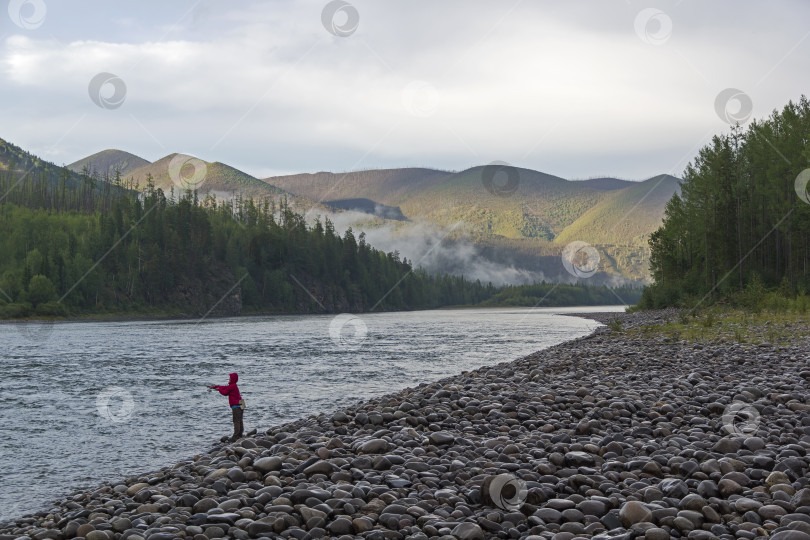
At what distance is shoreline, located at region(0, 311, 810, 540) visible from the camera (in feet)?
21.1

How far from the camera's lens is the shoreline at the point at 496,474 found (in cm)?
645

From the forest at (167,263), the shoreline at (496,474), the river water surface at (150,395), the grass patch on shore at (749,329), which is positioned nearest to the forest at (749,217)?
the grass patch on shore at (749,329)

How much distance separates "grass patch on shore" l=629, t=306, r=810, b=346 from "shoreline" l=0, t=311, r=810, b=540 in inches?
520

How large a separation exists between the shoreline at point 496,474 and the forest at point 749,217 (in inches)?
1510

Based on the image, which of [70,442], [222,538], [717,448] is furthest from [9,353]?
[717,448]

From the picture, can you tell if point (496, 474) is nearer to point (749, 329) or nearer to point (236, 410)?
point (236, 410)

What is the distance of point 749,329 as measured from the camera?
1219 inches

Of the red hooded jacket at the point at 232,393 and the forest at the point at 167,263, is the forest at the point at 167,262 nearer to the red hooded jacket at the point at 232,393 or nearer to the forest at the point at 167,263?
the forest at the point at 167,263

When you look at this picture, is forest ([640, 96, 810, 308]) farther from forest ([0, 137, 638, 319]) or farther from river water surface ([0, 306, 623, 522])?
forest ([0, 137, 638, 319])

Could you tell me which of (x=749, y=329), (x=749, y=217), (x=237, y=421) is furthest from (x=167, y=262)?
(x=237, y=421)

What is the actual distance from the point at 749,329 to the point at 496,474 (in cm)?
2813

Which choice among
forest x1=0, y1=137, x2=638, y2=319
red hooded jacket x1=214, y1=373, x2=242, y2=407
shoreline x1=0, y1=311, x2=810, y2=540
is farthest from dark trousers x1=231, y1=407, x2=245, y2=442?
forest x1=0, y1=137, x2=638, y2=319

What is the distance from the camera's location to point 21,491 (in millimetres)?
10078

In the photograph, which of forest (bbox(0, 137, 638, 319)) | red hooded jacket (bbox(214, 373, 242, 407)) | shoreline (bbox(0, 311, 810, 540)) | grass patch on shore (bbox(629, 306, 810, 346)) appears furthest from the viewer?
forest (bbox(0, 137, 638, 319))
